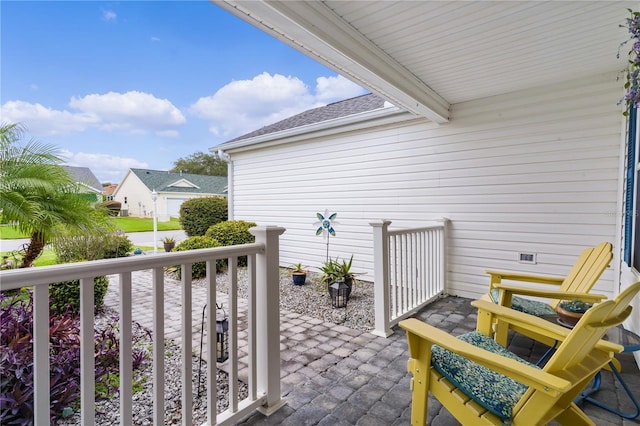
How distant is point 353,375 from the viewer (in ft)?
7.77

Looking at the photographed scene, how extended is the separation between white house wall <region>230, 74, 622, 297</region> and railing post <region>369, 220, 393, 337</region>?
190cm

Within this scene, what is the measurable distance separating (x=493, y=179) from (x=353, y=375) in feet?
10.7

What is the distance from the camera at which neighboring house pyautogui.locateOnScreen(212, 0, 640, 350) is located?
2449 mm

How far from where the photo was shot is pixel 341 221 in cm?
589

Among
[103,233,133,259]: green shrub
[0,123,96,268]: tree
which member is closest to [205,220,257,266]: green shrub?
[103,233,133,259]: green shrub

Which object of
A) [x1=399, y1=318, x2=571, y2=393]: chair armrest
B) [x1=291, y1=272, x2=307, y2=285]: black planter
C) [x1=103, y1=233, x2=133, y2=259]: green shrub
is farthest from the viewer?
[x1=103, y1=233, x2=133, y2=259]: green shrub

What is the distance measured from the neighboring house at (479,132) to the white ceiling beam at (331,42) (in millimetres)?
13

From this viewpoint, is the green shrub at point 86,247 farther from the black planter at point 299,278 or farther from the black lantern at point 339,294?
the black lantern at point 339,294

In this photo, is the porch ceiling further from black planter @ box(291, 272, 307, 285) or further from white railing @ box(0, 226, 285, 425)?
black planter @ box(291, 272, 307, 285)

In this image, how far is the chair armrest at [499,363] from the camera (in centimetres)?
119

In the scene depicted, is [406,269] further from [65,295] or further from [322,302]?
[65,295]

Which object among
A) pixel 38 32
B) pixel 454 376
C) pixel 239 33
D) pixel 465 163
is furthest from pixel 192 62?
pixel 454 376

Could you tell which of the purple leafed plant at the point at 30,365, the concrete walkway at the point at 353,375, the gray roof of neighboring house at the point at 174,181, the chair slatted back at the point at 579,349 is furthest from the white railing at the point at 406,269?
the gray roof of neighboring house at the point at 174,181

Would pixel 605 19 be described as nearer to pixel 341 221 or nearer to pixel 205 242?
pixel 341 221
